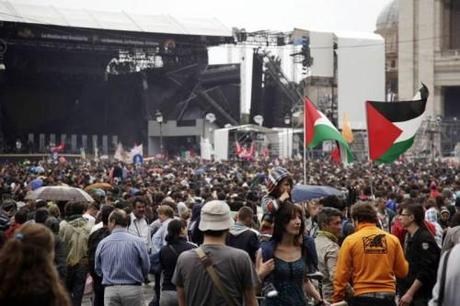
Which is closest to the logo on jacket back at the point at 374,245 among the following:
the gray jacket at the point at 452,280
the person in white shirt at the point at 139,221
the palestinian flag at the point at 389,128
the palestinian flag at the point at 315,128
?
the gray jacket at the point at 452,280

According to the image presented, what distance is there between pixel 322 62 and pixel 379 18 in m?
44.6

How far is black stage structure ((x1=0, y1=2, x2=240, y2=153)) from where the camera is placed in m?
56.2

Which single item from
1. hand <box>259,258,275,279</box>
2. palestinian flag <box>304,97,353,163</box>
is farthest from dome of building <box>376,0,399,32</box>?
hand <box>259,258,275,279</box>

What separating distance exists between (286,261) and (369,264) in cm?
85

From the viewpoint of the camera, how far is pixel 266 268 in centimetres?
574

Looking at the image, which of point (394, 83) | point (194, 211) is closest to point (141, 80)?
point (394, 83)

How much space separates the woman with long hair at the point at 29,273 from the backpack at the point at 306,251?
87.7 inches

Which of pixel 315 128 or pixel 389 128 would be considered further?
pixel 315 128

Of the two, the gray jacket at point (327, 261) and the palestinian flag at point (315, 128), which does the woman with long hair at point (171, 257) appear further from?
the palestinian flag at point (315, 128)

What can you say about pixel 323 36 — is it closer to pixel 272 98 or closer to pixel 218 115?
pixel 272 98

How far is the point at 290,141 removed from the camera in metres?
53.3

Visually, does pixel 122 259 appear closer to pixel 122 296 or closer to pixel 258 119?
pixel 122 296

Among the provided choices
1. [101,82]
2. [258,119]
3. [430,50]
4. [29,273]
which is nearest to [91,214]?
[29,273]

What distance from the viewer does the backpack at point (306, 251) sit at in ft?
19.1
